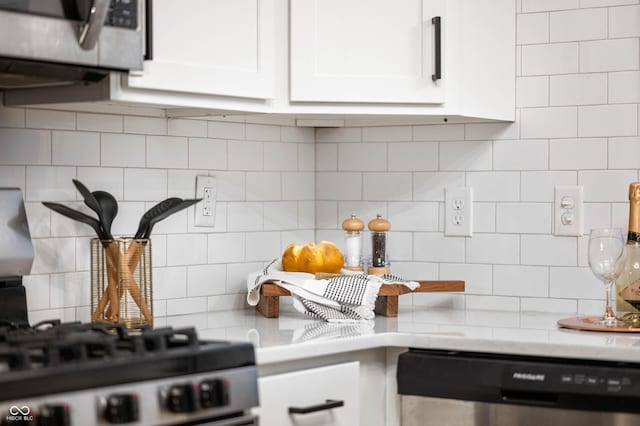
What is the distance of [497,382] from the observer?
7.48ft

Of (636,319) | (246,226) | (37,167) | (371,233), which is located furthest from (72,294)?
(636,319)

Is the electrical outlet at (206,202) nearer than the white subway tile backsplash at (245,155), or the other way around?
the electrical outlet at (206,202)

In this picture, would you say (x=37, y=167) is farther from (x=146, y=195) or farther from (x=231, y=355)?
(x=231, y=355)

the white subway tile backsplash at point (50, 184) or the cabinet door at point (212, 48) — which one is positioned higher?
the cabinet door at point (212, 48)

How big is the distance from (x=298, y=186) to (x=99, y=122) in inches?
30.8

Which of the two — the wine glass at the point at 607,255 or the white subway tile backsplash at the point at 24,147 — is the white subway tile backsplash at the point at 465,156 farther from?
the white subway tile backsplash at the point at 24,147

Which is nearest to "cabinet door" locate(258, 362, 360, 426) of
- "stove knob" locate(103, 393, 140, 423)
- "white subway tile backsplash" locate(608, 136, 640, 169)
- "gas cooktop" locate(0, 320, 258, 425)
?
"gas cooktop" locate(0, 320, 258, 425)

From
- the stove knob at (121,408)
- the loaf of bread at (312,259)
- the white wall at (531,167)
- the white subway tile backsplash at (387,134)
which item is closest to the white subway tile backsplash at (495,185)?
the white wall at (531,167)

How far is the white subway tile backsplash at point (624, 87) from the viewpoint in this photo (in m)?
2.74

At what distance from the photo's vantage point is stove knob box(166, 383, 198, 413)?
1826 millimetres

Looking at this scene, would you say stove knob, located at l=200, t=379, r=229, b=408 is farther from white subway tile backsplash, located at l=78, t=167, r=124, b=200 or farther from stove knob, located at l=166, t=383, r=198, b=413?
white subway tile backsplash, located at l=78, t=167, r=124, b=200

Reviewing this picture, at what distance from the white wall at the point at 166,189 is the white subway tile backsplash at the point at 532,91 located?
0.68 m

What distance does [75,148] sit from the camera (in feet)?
8.25

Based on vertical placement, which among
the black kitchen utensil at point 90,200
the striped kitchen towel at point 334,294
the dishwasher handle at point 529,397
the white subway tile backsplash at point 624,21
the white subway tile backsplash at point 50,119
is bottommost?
the dishwasher handle at point 529,397
